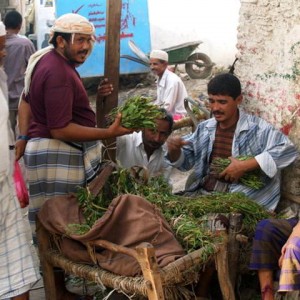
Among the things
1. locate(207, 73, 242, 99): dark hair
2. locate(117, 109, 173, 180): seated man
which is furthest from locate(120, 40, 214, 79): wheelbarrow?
locate(207, 73, 242, 99): dark hair

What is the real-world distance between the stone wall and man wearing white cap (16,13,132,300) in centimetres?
135


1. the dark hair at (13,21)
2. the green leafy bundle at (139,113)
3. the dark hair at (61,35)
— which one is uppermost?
the dark hair at (61,35)

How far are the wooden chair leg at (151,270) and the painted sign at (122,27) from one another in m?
11.1

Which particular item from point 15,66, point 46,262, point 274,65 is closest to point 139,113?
point 46,262

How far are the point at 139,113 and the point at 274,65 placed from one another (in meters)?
1.30

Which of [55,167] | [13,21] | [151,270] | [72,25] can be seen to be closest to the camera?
[151,270]

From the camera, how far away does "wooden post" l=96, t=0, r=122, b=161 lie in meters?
4.89

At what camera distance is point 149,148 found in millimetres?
5348

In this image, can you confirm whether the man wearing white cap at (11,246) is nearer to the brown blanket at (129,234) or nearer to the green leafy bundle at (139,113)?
the brown blanket at (129,234)

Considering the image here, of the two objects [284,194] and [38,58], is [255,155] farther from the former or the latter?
[38,58]

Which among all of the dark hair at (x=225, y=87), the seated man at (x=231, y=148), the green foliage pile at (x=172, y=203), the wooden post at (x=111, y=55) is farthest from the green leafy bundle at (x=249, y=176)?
the wooden post at (x=111, y=55)

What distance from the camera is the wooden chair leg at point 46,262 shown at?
172 inches

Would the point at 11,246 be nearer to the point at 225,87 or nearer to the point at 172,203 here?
the point at 172,203

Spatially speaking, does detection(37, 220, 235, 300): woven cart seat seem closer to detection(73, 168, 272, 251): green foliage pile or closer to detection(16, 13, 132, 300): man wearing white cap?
detection(73, 168, 272, 251): green foliage pile
